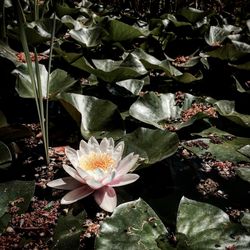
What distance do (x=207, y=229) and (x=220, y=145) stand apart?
466 millimetres

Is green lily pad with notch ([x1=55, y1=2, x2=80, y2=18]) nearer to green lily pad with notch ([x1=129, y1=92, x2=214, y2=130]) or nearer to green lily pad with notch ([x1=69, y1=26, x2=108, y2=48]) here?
green lily pad with notch ([x1=69, y1=26, x2=108, y2=48])

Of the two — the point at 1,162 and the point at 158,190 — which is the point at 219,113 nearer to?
the point at 158,190

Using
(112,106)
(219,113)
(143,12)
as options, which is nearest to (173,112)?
(219,113)

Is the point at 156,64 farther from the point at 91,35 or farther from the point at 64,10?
the point at 64,10

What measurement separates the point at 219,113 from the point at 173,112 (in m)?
0.18

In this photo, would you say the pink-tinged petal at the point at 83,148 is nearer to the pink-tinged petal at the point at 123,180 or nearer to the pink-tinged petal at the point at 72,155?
the pink-tinged petal at the point at 72,155

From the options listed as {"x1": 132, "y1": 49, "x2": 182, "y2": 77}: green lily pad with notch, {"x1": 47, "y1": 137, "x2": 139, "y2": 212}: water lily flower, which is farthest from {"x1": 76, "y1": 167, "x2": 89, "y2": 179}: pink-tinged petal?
{"x1": 132, "y1": 49, "x2": 182, "y2": 77}: green lily pad with notch

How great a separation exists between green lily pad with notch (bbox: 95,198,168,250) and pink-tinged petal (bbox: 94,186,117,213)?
0.06 metres

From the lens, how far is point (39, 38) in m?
1.93

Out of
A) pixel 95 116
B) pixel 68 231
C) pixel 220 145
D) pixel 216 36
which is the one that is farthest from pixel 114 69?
pixel 216 36

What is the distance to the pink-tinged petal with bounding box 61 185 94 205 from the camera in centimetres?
107

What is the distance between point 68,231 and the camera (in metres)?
1.00

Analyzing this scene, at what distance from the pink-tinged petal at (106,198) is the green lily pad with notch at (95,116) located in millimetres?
287

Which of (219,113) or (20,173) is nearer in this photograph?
(20,173)
